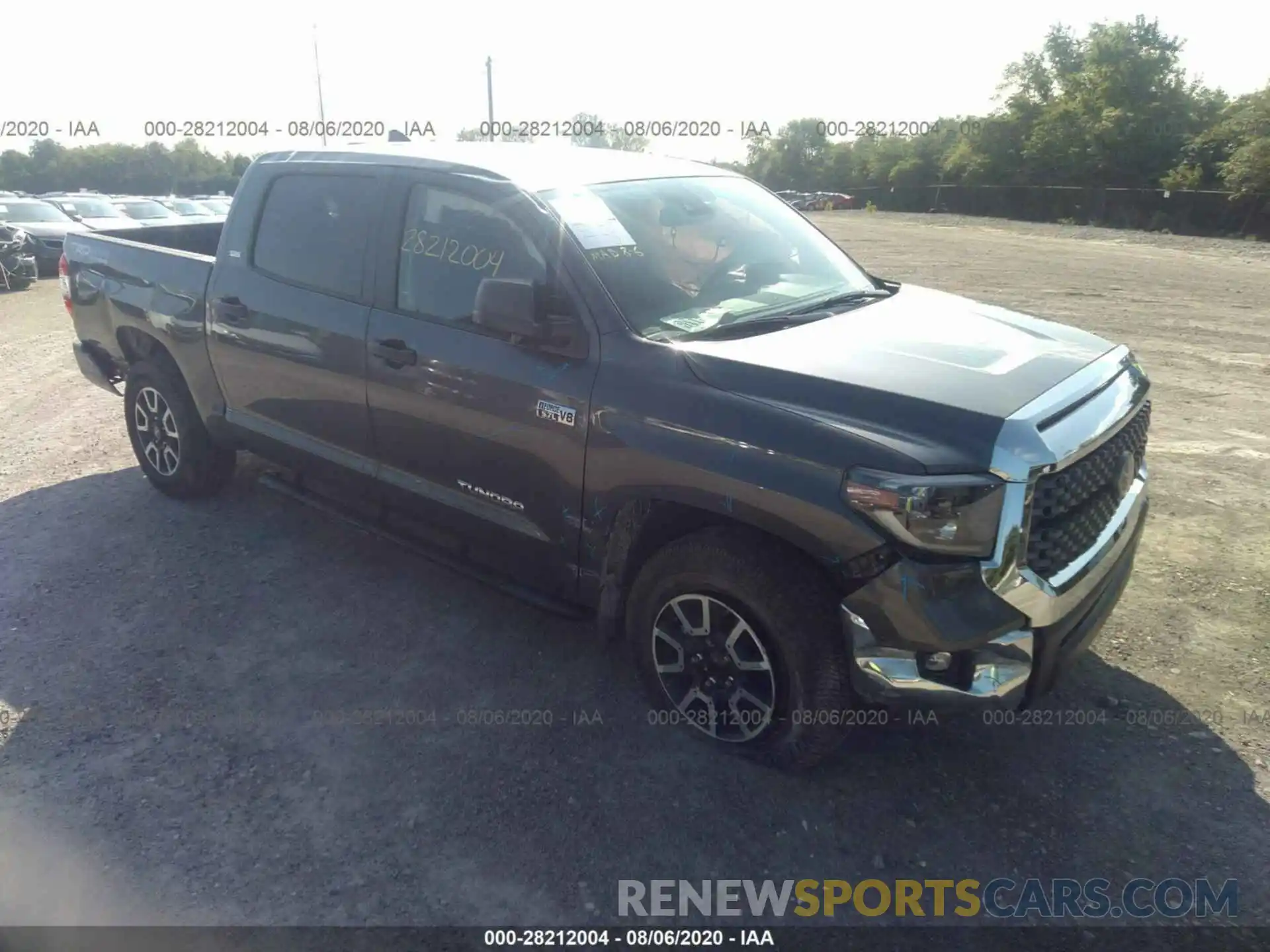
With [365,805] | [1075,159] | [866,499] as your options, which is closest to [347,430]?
[365,805]

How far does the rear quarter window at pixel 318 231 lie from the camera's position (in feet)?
13.5

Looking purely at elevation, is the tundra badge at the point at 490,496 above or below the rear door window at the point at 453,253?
below

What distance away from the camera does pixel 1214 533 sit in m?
5.02

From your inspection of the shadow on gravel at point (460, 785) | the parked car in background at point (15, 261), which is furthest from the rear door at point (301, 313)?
the parked car in background at point (15, 261)

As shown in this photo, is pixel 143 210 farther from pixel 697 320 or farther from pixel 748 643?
pixel 748 643

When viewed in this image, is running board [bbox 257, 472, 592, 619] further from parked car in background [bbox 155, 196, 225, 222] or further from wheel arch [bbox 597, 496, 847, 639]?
parked car in background [bbox 155, 196, 225, 222]

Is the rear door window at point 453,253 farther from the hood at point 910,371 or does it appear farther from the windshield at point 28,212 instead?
Answer: the windshield at point 28,212

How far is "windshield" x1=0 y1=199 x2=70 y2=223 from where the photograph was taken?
17.7 meters

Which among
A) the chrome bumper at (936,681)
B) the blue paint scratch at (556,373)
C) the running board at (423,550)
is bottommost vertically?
the running board at (423,550)

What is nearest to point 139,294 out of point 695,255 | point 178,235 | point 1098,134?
point 178,235

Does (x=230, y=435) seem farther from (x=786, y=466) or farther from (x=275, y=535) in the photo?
(x=786, y=466)

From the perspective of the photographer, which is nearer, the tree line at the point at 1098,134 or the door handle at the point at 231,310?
the door handle at the point at 231,310

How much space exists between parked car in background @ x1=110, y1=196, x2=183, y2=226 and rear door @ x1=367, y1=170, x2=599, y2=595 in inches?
778

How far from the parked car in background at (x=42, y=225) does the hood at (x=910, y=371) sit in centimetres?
1800
